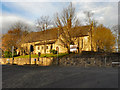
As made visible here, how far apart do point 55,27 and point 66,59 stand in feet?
35.5

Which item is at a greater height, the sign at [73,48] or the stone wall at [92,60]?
the sign at [73,48]

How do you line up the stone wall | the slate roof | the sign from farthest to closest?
the sign, the slate roof, the stone wall

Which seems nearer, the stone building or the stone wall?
the stone wall

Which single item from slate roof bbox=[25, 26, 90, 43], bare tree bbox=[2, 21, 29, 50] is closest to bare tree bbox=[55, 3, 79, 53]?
slate roof bbox=[25, 26, 90, 43]

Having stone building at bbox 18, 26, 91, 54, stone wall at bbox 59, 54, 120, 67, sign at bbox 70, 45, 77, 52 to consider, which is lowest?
stone wall at bbox 59, 54, 120, 67

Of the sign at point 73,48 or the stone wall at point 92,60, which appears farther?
Result: the sign at point 73,48

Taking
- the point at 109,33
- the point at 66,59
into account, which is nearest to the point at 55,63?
the point at 66,59

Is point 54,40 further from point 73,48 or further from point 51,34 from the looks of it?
point 73,48

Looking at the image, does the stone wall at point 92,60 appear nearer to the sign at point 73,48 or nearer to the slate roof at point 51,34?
the slate roof at point 51,34

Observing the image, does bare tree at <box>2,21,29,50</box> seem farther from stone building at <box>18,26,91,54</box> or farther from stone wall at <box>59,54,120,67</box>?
stone wall at <box>59,54,120,67</box>

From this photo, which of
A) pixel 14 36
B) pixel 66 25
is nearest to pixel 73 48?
pixel 66 25

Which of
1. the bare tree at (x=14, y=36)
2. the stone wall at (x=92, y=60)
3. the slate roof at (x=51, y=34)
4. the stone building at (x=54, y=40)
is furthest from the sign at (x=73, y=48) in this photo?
the bare tree at (x=14, y=36)

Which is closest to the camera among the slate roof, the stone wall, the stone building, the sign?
the stone wall

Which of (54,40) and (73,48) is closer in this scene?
(73,48)
